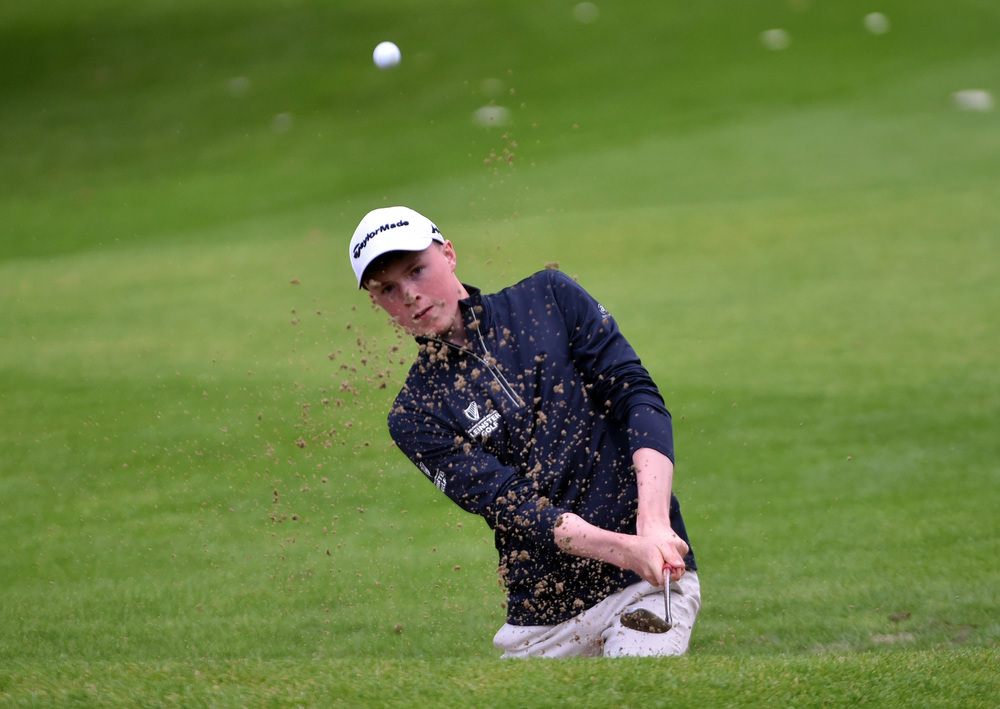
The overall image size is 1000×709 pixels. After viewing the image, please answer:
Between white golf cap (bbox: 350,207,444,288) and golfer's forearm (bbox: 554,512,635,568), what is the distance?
0.94m

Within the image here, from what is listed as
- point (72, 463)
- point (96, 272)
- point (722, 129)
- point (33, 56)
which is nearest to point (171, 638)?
point (72, 463)

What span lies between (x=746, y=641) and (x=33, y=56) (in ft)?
68.6

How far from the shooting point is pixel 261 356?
948 cm

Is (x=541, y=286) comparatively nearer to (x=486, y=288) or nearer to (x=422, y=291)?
(x=422, y=291)

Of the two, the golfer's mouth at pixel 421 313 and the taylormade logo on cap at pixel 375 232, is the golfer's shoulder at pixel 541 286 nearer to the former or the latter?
the golfer's mouth at pixel 421 313

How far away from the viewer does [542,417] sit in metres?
3.79

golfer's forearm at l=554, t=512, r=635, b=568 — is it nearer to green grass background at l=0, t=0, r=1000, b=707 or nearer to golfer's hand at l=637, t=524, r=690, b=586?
golfer's hand at l=637, t=524, r=690, b=586

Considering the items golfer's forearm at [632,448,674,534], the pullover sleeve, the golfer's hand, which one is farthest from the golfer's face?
the golfer's hand

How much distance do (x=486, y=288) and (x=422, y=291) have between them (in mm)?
6605

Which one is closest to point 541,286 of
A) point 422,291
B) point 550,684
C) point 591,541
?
point 422,291

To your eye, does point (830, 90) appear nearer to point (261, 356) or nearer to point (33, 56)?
point (261, 356)

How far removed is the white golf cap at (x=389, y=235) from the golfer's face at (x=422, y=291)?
0.06 metres

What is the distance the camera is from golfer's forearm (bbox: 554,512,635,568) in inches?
132

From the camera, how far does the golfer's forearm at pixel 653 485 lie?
3.45 meters
